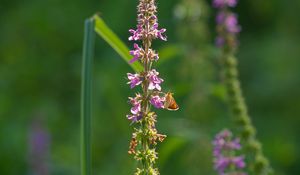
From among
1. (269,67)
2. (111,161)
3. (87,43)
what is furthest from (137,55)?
(269,67)

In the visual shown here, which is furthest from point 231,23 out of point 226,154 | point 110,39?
point 110,39

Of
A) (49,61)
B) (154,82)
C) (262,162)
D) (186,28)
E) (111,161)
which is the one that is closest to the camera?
(154,82)

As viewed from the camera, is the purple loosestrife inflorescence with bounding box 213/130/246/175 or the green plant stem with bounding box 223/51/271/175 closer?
the purple loosestrife inflorescence with bounding box 213/130/246/175

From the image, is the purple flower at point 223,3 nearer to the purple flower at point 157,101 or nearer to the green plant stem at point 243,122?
the green plant stem at point 243,122

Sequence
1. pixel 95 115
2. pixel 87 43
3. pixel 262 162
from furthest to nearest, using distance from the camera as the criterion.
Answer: pixel 95 115 → pixel 262 162 → pixel 87 43

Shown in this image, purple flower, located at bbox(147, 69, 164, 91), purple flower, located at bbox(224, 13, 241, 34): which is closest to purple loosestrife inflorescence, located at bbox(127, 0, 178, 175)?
purple flower, located at bbox(147, 69, 164, 91)

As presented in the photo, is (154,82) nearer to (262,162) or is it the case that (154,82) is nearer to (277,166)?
(262,162)

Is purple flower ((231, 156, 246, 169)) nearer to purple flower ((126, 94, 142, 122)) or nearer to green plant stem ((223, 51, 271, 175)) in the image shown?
green plant stem ((223, 51, 271, 175))
